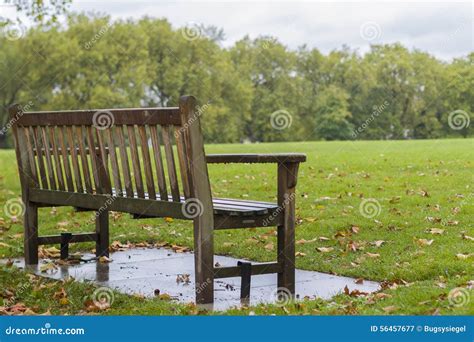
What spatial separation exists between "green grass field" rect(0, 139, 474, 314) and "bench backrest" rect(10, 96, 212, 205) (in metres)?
0.81

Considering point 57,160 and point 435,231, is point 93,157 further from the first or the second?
point 435,231

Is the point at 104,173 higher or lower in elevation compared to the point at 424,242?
higher

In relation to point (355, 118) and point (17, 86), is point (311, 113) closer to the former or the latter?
point (355, 118)

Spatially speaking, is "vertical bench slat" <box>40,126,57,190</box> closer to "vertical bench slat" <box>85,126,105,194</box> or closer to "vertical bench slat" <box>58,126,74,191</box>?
"vertical bench slat" <box>58,126,74,191</box>

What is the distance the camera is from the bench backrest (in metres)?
4.76

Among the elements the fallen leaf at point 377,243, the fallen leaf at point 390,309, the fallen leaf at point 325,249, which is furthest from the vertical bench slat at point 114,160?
the fallen leaf at point 377,243

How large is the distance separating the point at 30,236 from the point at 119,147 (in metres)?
1.72

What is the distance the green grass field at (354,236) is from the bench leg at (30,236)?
397 millimetres

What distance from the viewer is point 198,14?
59281mm

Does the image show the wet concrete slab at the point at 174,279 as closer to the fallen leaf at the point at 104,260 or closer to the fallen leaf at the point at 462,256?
the fallen leaf at the point at 104,260

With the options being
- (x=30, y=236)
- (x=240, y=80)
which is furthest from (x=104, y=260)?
(x=240, y=80)

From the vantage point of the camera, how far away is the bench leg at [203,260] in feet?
15.9

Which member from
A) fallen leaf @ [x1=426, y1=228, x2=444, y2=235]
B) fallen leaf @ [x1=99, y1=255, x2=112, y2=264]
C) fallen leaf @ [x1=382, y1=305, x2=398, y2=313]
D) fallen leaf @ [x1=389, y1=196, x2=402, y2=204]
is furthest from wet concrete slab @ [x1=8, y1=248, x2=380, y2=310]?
fallen leaf @ [x1=389, y1=196, x2=402, y2=204]

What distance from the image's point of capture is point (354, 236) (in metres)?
7.49
